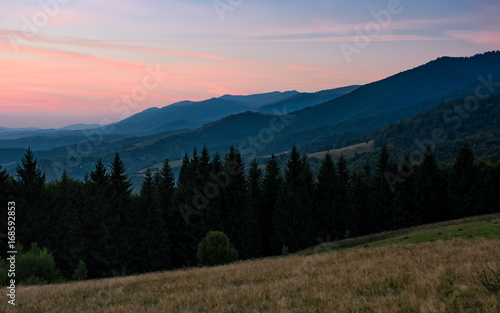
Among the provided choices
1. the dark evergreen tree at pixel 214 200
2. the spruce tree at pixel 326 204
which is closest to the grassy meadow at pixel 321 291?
the dark evergreen tree at pixel 214 200

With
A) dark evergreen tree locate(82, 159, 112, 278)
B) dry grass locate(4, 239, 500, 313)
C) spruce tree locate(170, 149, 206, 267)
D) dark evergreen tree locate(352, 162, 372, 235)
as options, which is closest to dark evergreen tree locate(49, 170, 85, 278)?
dark evergreen tree locate(82, 159, 112, 278)

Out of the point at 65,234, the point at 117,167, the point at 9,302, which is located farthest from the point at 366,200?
the point at 9,302

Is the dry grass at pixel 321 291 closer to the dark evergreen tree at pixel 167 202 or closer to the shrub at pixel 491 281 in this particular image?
the shrub at pixel 491 281

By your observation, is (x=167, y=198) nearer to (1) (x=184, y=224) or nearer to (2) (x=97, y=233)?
(1) (x=184, y=224)

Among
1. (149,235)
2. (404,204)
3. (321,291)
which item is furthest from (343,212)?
(321,291)

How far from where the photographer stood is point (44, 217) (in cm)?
4509

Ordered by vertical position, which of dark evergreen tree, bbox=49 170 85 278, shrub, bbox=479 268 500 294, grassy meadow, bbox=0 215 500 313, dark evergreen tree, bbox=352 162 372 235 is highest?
shrub, bbox=479 268 500 294

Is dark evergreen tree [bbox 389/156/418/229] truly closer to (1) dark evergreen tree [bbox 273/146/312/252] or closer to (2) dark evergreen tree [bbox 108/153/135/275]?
(1) dark evergreen tree [bbox 273/146/312/252]

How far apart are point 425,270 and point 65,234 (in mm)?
47958

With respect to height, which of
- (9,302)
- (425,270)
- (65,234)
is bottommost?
(65,234)

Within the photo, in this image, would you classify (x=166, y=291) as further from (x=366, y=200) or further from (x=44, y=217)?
(x=366, y=200)

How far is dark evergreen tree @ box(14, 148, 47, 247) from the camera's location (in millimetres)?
43000

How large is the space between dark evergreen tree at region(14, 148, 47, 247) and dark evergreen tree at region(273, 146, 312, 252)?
32.1m

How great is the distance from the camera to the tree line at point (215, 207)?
44.8 meters
